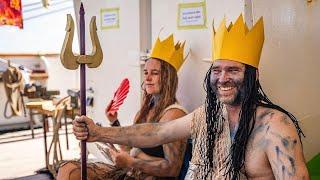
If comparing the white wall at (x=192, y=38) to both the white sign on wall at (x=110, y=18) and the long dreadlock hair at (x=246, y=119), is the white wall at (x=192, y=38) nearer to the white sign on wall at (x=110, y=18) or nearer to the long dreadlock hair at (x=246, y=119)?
the white sign on wall at (x=110, y=18)

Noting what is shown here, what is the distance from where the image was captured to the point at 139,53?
251 centimetres

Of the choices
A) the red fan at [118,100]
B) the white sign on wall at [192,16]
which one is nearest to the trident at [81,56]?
the red fan at [118,100]

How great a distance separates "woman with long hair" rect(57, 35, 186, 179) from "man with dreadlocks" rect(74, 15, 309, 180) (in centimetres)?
32

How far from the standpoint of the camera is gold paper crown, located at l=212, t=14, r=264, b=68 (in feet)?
4.45

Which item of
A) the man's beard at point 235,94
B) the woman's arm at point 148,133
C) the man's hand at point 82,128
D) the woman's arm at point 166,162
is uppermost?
the man's beard at point 235,94

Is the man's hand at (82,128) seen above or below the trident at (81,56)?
below

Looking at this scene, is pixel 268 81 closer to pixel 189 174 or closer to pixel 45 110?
pixel 189 174

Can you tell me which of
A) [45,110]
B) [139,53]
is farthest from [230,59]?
[45,110]

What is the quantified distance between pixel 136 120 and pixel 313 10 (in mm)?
1164

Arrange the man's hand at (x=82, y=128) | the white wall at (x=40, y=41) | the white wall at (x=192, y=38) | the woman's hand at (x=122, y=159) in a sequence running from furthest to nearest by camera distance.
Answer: the white wall at (x=40, y=41) < the white wall at (x=192, y=38) < the woman's hand at (x=122, y=159) < the man's hand at (x=82, y=128)

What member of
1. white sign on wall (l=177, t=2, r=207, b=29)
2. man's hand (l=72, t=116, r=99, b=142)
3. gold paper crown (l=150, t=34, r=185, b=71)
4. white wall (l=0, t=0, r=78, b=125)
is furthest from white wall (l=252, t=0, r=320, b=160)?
white wall (l=0, t=0, r=78, b=125)

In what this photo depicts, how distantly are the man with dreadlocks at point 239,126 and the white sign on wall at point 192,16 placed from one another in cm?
59

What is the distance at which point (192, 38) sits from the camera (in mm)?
2113

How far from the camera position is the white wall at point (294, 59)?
181 cm
